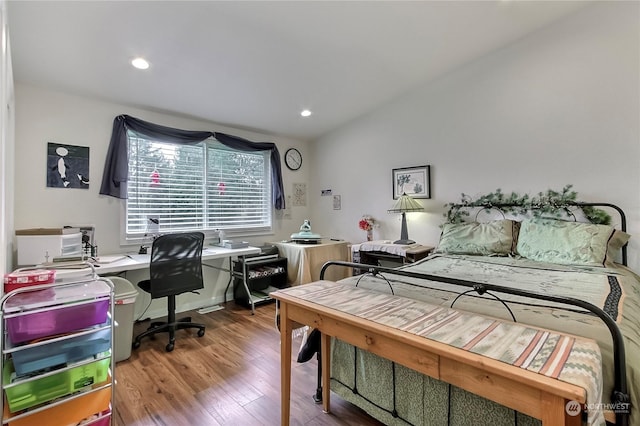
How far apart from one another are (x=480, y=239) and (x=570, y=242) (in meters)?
0.69

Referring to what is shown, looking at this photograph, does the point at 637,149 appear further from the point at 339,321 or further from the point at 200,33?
the point at 200,33

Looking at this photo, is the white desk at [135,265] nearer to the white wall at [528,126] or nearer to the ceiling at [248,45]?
the ceiling at [248,45]

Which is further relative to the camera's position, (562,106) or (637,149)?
(562,106)

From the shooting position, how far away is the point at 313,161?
4992mm

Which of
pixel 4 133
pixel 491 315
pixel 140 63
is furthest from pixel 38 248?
pixel 491 315

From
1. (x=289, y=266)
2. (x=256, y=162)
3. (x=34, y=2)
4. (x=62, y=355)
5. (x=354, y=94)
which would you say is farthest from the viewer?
(x=256, y=162)

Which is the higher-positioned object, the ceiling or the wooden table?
the ceiling

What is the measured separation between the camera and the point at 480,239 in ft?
9.72

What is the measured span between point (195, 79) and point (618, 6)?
3762 millimetres

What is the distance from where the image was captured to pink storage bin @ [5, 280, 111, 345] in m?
1.42

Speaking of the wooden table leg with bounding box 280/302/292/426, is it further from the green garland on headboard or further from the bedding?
the green garland on headboard

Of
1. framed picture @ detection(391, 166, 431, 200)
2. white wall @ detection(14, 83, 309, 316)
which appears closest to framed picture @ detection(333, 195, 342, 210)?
framed picture @ detection(391, 166, 431, 200)

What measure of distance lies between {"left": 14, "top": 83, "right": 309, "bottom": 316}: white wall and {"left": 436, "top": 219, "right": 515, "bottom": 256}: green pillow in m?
3.06

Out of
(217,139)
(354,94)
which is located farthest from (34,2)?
(354,94)
